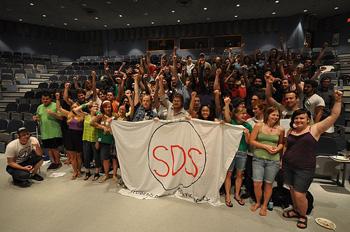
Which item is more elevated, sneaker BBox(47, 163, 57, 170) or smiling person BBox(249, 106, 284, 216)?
smiling person BBox(249, 106, 284, 216)

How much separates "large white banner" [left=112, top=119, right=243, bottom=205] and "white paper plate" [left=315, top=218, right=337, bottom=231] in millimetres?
1261

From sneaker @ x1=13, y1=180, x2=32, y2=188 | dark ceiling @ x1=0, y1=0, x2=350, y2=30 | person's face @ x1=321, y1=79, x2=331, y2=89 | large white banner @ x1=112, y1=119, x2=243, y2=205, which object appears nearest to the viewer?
large white banner @ x1=112, y1=119, x2=243, y2=205

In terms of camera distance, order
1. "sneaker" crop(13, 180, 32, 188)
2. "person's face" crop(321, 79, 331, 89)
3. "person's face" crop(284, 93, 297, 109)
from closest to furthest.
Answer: "person's face" crop(284, 93, 297, 109), "sneaker" crop(13, 180, 32, 188), "person's face" crop(321, 79, 331, 89)

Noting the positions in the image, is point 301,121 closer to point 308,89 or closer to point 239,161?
point 239,161

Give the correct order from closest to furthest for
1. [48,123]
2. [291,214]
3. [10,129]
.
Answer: [291,214] → [48,123] → [10,129]

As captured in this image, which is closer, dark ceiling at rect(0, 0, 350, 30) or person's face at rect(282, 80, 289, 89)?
person's face at rect(282, 80, 289, 89)

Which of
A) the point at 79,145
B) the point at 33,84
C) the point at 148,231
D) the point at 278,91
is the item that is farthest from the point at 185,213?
the point at 33,84

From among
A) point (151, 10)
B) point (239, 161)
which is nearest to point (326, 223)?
point (239, 161)

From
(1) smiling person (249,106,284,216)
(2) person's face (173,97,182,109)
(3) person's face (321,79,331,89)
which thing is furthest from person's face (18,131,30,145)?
(3) person's face (321,79,331,89)

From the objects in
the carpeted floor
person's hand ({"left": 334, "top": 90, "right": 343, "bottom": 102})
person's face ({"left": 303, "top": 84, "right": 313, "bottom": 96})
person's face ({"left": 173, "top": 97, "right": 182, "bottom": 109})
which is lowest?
the carpeted floor

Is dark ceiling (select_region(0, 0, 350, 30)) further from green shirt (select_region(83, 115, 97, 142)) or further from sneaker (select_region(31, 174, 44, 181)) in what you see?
sneaker (select_region(31, 174, 44, 181))

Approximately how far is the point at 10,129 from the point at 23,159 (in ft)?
8.82

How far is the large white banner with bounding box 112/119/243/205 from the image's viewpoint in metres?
3.32

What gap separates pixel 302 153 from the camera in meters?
2.74
